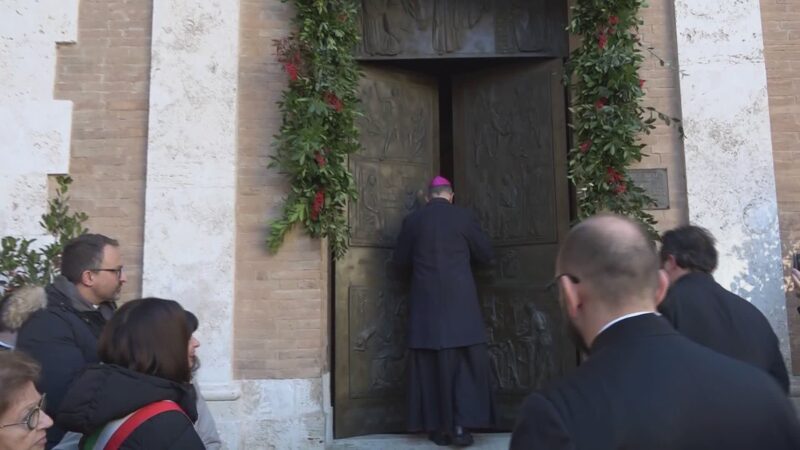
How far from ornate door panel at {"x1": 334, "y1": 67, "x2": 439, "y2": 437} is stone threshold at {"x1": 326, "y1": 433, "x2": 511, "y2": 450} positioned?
0.24 metres

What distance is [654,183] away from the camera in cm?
644

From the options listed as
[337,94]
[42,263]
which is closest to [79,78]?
[42,263]

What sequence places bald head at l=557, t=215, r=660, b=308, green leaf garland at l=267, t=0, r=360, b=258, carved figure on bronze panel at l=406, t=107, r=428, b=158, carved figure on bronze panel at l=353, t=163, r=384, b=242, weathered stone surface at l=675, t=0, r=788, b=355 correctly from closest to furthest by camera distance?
bald head at l=557, t=215, r=660, b=308, weathered stone surface at l=675, t=0, r=788, b=355, green leaf garland at l=267, t=0, r=360, b=258, carved figure on bronze panel at l=353, t=163, r=384, b=242, carved figure on bronze panel at l=406, t=107, r=428, b=158

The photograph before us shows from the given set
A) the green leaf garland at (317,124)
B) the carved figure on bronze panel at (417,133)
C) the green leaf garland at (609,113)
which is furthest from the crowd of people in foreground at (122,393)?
the carved figure on bronze panel at (417,133)

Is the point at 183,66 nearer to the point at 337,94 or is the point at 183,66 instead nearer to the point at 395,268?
the point at 337,94

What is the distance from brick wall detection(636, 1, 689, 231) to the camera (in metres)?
6.41

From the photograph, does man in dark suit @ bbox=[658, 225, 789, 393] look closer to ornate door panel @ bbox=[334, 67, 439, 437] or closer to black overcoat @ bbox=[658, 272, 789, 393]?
black overcoat @ bbox=[658, 272, 789, 393]

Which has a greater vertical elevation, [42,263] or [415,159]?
[415,159]

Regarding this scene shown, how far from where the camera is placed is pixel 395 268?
7.32m

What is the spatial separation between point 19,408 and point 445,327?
4.42m

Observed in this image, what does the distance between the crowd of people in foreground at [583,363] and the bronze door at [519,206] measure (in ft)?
10.4

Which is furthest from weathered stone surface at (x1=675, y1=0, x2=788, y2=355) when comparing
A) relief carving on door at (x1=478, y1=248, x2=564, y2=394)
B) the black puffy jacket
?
the black puffy jacket

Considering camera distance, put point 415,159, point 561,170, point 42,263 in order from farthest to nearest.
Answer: point 415,159
point 561,170
point 42,263

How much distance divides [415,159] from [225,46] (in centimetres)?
205
